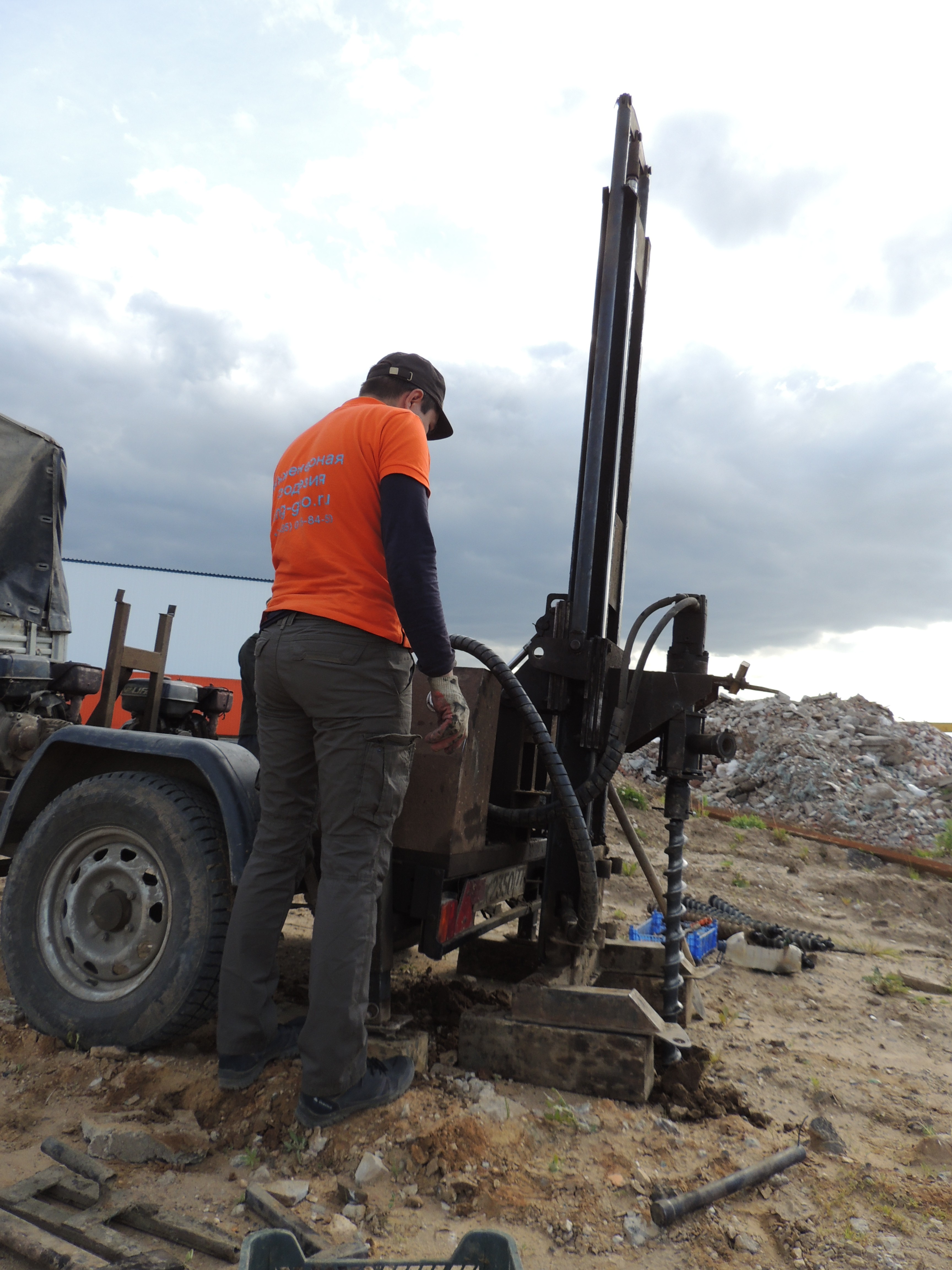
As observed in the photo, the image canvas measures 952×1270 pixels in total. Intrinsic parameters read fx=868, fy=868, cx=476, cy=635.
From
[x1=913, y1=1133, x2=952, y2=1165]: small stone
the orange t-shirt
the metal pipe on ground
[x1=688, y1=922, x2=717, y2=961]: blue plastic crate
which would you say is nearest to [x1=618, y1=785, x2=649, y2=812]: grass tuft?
[x1=688, y1=922, x2=717, y2=961]: blue plastic crate

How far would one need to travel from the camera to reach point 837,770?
46.4ft

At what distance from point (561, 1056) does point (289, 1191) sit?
110 cm

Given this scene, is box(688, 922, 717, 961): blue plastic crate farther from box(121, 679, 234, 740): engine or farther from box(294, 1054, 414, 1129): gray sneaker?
box(121, 679, 234, 740): engine

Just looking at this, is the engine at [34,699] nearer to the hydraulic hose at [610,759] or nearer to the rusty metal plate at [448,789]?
the rusty metal plate at [448,789]

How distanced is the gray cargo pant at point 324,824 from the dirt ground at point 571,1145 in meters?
0.24

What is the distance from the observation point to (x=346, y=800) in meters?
2.64

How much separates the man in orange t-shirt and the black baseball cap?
0.66 ft

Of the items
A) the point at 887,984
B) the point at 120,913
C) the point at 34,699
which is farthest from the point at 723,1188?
the point at 34,699

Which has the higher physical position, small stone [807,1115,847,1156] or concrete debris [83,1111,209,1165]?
small stone [807,1115,847,1156]

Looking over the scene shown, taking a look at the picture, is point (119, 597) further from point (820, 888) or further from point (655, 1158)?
point (820, 888)

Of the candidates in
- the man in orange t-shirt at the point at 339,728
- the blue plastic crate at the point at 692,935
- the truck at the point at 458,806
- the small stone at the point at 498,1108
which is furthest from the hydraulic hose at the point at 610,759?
the blue plastic crate at the point at 692,935

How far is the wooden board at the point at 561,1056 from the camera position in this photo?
296 cm

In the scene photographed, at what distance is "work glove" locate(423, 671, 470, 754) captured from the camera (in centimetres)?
271

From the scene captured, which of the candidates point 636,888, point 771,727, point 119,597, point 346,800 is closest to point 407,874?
point 346,800
